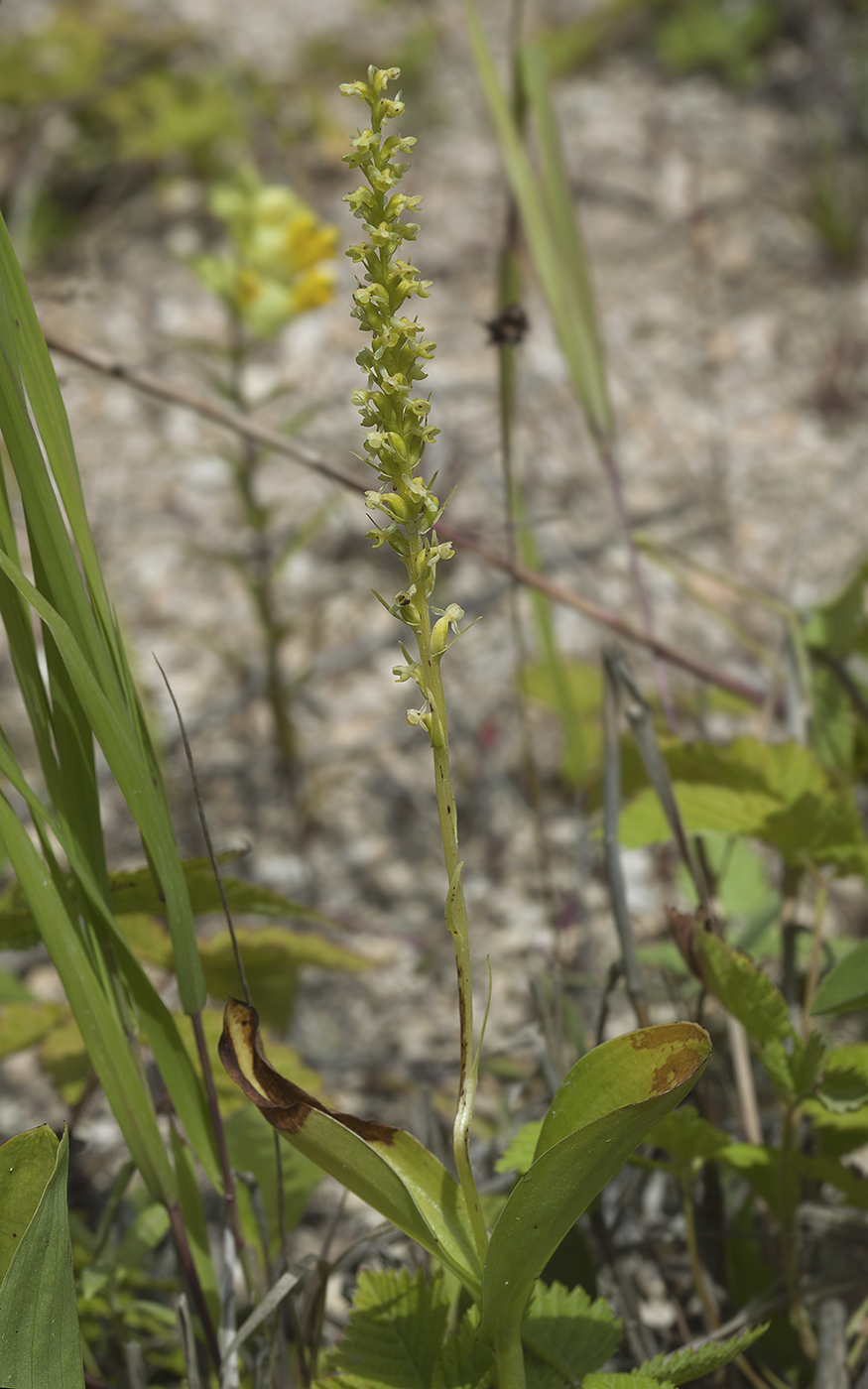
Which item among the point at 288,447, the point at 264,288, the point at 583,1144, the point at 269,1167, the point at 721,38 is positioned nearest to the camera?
the point at 583,1144

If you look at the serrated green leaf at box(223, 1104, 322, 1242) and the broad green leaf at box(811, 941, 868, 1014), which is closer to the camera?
the broad green leaf at box(811, 941, 868, 1014)

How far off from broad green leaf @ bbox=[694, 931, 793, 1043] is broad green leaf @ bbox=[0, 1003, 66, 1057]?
41 cm

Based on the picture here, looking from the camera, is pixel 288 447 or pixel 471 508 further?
pixel 471 508

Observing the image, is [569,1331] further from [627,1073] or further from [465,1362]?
[627,1073]

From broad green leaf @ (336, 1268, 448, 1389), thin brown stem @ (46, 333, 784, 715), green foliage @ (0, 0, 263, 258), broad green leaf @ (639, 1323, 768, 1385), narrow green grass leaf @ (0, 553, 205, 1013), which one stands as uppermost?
green foliage @ (0, 0, 263, 258)

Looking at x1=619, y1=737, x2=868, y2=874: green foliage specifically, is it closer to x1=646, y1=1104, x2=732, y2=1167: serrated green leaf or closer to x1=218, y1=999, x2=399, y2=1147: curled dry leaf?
x1=646, y1=1104, x2=732, y2=1167: serrated green leaf

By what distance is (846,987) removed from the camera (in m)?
0.50

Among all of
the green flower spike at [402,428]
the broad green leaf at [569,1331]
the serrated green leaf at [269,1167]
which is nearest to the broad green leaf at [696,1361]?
the broad green leaf at [569,1331]

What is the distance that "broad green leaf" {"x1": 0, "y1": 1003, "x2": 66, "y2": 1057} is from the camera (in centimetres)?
67

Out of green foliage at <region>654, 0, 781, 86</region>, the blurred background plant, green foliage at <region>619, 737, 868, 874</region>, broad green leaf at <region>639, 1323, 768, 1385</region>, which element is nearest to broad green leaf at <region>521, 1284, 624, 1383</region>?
broad green leaf at <region>639, 1323, 768, 1385</region>

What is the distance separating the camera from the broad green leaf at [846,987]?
0.49 metres

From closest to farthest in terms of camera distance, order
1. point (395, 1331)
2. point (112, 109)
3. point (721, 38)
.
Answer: point (395, 1331) → point (112, 109) → point (721, 38)

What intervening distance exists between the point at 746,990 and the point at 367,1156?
0.73ft

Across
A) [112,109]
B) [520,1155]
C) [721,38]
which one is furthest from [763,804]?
[721,38]
